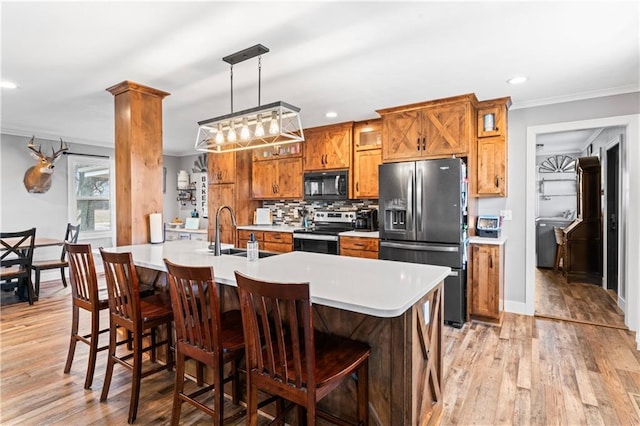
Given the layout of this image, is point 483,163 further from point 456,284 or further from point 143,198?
point 143,198

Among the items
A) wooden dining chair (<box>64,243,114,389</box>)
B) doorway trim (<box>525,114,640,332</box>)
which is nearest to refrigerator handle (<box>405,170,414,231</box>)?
doorway trim (<box>525,114,640,332</box>)

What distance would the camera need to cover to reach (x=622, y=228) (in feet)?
12.5

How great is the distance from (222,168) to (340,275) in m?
4.48

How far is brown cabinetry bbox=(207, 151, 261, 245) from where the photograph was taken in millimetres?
5762

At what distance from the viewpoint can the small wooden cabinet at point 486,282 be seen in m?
3.69

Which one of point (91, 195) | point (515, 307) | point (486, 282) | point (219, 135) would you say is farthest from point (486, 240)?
point (91, 195)

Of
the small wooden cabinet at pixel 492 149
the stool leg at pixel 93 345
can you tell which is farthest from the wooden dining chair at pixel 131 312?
the small wooden cabinet at pixel 492 149

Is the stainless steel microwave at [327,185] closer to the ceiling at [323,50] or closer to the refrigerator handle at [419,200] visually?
the ceiling at [323,50]

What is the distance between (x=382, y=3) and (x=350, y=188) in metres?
2.98

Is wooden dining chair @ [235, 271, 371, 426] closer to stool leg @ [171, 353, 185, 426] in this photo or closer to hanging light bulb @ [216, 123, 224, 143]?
stool leg @ [171, 353, 185, 426]

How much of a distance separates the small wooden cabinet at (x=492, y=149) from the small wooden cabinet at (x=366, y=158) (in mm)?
1227

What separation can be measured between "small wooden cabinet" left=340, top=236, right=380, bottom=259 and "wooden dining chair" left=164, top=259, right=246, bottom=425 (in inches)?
100.0

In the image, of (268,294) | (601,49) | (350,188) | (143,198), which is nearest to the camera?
(268,294)

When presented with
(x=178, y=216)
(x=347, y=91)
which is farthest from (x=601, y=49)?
(x=178, y=216)
